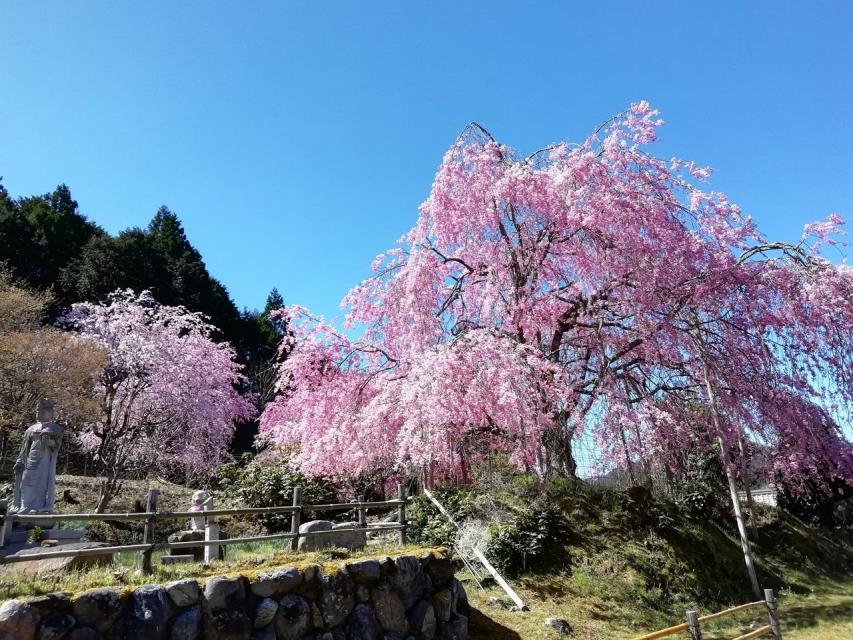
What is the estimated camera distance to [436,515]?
945cm

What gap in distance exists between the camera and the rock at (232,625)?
4.71m

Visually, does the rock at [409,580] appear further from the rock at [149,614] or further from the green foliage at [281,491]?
the green foliage at [281,491]

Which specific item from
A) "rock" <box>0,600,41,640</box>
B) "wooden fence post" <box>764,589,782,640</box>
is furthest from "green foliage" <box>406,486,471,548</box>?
"rock" <box>0,600,41,640</box>

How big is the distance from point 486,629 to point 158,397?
15092 millimetres

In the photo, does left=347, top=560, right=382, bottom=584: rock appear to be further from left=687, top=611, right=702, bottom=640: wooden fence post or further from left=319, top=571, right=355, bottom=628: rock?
left=687, top=611, right=702, bottom=640: wooden fence post

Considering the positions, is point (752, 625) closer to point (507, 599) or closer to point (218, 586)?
point (507, 599)

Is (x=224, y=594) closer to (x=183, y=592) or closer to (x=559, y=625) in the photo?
(x=183, y=592)

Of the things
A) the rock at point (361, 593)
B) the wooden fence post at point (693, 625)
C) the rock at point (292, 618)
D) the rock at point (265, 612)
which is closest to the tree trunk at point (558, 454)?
the wooden fence post at point (693, 625)

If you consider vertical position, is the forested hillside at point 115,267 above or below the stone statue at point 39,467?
above

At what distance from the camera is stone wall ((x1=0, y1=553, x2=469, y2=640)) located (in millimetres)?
4039

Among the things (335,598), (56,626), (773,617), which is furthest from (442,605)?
(773,617)

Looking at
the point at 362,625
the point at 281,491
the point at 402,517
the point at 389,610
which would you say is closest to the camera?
the point at 362,625

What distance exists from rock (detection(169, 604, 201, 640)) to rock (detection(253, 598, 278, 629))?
1.89 feet

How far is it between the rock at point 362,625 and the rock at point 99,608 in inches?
92.6
